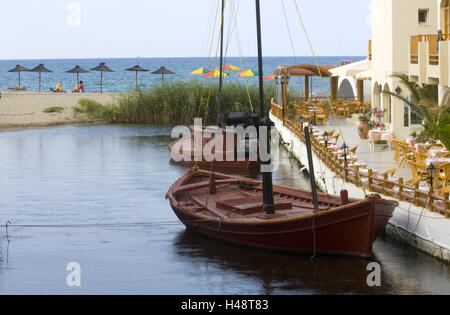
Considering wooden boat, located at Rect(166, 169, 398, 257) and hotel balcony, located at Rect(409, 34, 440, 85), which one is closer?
wooden boat, located at Rect(166, 169, 398, 257)

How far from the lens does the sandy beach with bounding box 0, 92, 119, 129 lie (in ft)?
176

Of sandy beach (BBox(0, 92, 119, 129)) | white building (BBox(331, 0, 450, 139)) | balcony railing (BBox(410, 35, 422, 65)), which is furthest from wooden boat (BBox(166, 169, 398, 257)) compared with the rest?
sandy beach (BBox(0, 92, 119, 129))

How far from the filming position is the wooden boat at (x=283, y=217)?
16062 millimetres

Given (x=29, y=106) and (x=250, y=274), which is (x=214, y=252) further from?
(x=29, y=106)

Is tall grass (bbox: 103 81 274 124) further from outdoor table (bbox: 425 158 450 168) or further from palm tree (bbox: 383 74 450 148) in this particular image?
outdoor table (bbox: 425 158 450 168)

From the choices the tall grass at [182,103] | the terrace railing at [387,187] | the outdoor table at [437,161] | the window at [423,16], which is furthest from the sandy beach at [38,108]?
the outdoor table at [437,161]

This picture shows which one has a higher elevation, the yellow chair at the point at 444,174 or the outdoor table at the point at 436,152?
the outdoor table at the point at 436,152

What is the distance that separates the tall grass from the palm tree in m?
21.6

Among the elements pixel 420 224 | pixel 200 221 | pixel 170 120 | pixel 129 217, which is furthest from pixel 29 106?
pixel 420 224

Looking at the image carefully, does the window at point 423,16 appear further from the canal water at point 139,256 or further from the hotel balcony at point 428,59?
the canal water at point 139,256

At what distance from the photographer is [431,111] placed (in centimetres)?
2375

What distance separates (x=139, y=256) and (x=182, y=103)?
33.9 metres

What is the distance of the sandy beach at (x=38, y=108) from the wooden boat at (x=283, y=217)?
3408cm

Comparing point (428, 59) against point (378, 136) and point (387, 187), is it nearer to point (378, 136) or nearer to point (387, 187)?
point (378, 136)
